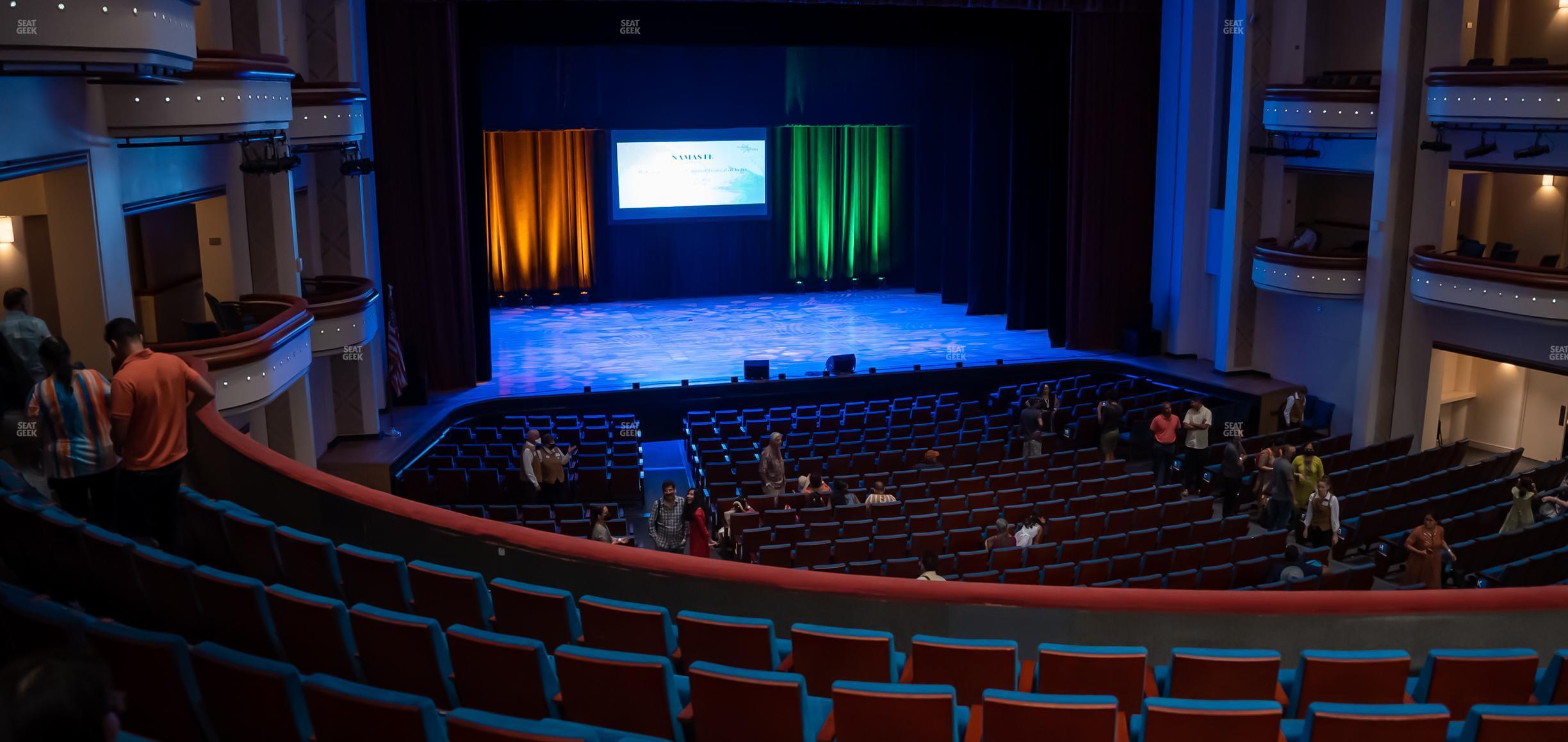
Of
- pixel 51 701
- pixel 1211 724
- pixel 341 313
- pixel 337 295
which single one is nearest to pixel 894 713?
pixel 1211 724

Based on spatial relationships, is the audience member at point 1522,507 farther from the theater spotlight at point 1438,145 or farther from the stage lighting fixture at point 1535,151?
the theater spotlight at point 1438,145

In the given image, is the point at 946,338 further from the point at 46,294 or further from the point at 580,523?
the point at 46,294

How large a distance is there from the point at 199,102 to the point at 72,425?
5872mm

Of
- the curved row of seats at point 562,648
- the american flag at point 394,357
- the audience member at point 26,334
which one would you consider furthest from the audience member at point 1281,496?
the american flag at point 394,357

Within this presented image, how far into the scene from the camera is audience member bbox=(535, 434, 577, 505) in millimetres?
13391

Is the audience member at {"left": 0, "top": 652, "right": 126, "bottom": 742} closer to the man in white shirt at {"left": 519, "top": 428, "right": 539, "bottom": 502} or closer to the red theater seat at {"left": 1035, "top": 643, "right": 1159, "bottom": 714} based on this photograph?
the red theater seat at {"left": 1035, "top": 643, "right": 1159, "bottom": 714}

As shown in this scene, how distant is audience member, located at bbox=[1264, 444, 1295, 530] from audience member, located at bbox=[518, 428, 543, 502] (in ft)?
24.7

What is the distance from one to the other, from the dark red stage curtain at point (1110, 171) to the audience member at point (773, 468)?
409 inches

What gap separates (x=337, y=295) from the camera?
577 inches

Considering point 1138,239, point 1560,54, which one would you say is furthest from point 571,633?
point 1138,239

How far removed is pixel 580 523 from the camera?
11.2m

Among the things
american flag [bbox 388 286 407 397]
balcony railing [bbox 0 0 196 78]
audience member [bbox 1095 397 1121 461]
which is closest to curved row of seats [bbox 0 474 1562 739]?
balcony railing [bbox 0 0 196 78]

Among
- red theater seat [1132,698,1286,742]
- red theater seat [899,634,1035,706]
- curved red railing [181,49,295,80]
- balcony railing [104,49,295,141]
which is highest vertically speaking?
curved red railing [181,49,295,80]

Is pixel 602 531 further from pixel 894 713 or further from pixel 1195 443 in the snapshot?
pixel 1195 443
